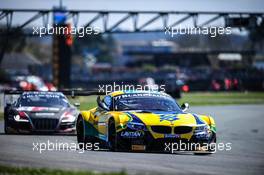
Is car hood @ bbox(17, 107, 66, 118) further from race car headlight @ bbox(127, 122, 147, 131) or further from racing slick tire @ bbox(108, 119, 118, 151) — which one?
race car headlight @ bbox(127, 122, 147, 131)

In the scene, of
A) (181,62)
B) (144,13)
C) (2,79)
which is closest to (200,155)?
(144,13)

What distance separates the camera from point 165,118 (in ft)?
53.0

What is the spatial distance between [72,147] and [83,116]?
78cm

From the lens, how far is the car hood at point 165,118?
52.5 ft

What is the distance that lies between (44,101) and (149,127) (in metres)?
7.45

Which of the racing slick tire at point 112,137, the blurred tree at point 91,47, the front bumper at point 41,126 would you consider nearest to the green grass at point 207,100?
the front bumper at point 41,126

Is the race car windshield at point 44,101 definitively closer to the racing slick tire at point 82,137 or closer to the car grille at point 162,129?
the racing slick tire at point 82,137

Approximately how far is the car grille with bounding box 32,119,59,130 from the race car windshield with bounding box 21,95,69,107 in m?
0.88

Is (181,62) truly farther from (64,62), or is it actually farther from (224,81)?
(64,62)

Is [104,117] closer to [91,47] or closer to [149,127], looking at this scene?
[149,127]

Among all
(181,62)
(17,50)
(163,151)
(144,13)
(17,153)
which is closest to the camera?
(17,153)

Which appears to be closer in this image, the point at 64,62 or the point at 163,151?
the point at 163,151

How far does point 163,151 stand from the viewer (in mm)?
16938

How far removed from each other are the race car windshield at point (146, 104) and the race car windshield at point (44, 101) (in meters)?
5.58
